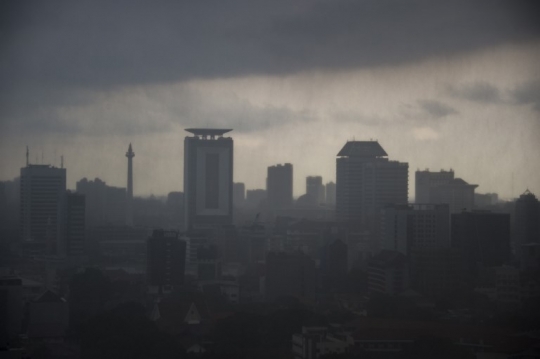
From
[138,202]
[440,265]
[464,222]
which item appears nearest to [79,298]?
[440,265]

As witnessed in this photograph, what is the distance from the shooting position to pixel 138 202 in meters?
29.0

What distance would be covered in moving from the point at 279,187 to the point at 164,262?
56.5ft

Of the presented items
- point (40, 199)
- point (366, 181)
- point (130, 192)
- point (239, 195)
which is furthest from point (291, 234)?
point (239, 195)

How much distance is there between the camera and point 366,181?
26.8m

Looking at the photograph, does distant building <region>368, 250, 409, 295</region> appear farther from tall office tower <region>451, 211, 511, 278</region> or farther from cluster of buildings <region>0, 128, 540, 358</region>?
tall office tower <region>451, 211, 511, 278</region>

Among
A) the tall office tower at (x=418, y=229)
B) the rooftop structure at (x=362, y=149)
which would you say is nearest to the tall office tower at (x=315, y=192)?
the rooftop structure at (x=362, y=149)

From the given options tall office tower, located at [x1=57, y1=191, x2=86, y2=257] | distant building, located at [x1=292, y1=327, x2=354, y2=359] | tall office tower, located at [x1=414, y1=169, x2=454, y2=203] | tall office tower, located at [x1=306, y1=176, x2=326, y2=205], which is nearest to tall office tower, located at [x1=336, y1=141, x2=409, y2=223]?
tall office tower, located at [x1=414, y1=169, x2=454, y2=203]

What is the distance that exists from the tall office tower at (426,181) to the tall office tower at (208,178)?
5.42 metres

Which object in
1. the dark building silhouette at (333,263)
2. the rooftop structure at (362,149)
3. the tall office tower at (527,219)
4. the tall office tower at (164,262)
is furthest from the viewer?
the rooftop structure at (362,149)

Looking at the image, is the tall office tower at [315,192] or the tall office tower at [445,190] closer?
the tall office tower at [445,190]

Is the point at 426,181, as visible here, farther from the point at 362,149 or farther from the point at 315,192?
the point at 315,192

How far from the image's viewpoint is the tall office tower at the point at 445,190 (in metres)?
22.9

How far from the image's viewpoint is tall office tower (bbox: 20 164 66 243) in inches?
867

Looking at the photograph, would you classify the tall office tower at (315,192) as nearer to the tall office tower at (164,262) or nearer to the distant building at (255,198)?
the distant building at (255,198)
